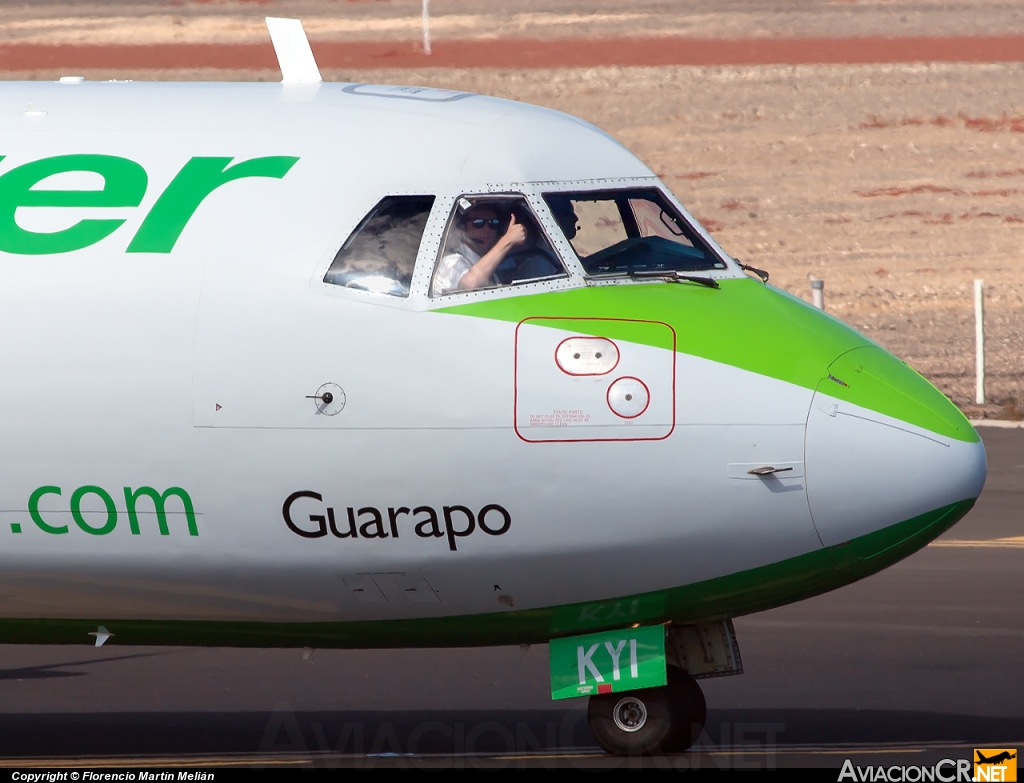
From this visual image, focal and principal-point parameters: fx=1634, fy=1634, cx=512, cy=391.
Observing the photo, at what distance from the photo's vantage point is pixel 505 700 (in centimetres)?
1093

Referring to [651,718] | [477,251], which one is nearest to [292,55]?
[477,251]

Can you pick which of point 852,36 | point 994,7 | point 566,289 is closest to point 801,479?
point 566,289

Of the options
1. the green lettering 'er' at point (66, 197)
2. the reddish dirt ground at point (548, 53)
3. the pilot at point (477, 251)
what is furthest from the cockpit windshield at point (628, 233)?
the reddish dirt ground at point (548, 53)

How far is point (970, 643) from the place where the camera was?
12172 mm

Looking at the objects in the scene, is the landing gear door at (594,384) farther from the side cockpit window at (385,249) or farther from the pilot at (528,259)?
the side cockpit window at (385,249)

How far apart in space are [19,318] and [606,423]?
9.83 feet

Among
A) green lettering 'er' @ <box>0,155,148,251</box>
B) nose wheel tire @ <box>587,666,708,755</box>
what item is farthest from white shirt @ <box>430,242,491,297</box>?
nose wheel tire @ <box>587,666,708,755</box>

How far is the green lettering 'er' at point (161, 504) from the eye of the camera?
8227 mm

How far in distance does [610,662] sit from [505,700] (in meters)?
2.50

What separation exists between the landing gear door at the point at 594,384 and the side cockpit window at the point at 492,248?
1.28 feet

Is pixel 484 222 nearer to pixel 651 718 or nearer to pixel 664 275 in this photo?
pixel 664 275

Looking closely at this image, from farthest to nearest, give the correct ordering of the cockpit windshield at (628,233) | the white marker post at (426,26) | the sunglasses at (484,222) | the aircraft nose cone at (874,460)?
the white marker post at (426,26) < the cockpit windshield at (628,233) < the sunglasses at (484,222) < the aircraft nose cone at (874,460)

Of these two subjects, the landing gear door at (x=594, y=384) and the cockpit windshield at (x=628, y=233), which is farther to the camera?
the cockpit windshield at (x=628, y=233)

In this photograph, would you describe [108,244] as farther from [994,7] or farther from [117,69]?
[994,7]
